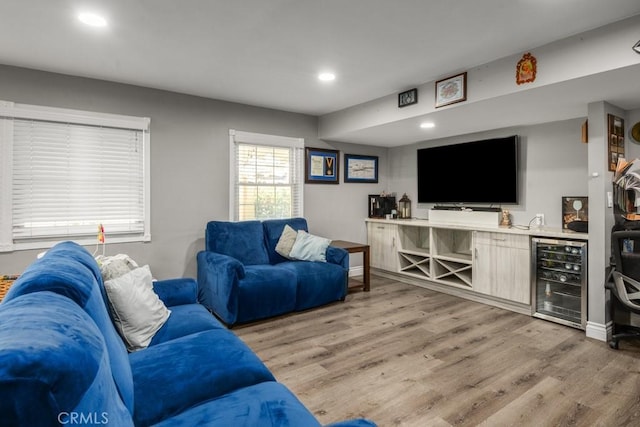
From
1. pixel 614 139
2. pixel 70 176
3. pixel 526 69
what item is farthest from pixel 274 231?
pixel 614 139

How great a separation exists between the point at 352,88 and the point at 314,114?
4.39 feet

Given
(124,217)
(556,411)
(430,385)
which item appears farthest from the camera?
(124,217)

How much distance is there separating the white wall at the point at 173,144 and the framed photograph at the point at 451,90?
2.21m

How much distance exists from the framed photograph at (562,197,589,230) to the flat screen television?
540 mm

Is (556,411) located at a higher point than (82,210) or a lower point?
lower

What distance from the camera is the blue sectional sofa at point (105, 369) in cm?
56

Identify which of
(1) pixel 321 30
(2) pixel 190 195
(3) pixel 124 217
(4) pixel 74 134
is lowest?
(3) pixel 124 217

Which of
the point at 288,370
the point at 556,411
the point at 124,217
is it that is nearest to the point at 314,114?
the point at 124,217

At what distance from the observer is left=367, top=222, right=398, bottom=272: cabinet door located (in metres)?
5.20

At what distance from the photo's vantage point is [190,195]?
4.05 meters

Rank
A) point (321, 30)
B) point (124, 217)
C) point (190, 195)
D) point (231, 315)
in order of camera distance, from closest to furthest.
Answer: point (321, 30) → point (231, 315) → point (124, 217) → point (190, 195)

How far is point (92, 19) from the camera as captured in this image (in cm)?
232

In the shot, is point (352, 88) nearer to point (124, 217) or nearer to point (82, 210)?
point (124, 217)
